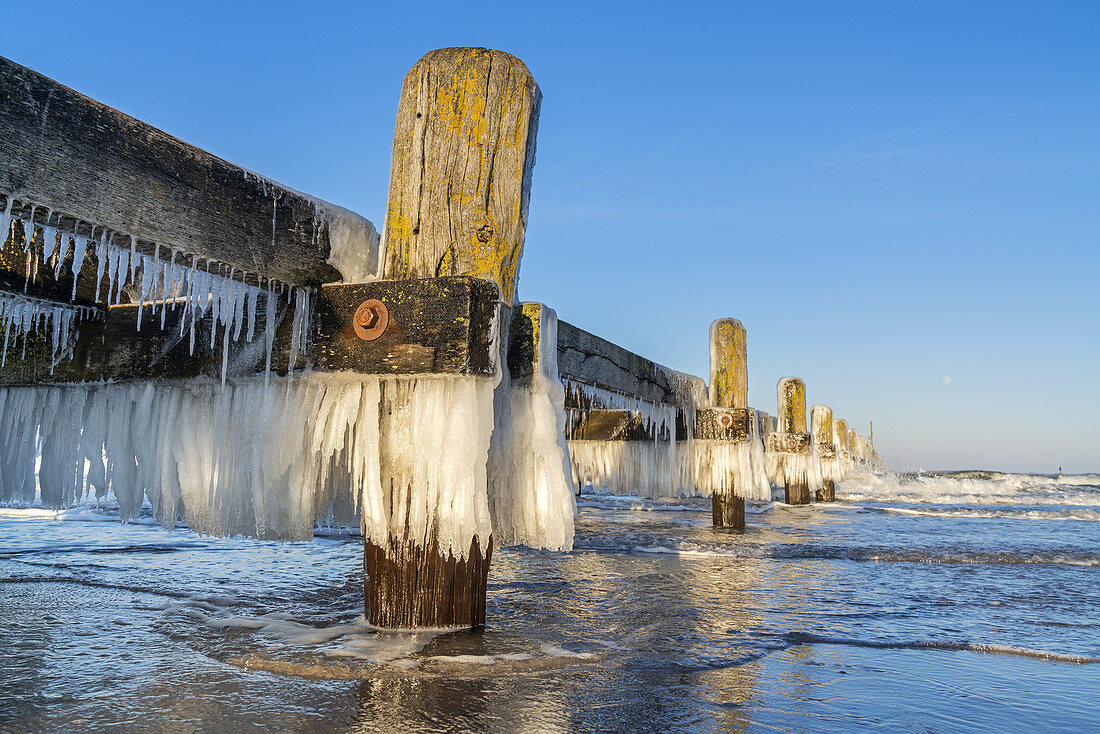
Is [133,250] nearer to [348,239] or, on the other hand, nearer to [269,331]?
[269,331]

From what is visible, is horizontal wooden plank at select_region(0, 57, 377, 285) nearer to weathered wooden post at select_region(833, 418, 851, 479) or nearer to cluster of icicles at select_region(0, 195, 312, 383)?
cluster of icicles at select_region(0, 195, 312, 383)

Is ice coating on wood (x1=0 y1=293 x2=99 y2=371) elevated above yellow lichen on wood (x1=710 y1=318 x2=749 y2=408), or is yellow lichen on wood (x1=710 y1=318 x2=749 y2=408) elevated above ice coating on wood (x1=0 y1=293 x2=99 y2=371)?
yellow lichen on wood (x1=710 y1=318 x2=749 y2=408)

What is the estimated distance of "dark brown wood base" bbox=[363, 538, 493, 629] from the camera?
3.02 meters

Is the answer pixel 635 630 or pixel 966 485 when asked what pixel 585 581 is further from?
pixel 966 485

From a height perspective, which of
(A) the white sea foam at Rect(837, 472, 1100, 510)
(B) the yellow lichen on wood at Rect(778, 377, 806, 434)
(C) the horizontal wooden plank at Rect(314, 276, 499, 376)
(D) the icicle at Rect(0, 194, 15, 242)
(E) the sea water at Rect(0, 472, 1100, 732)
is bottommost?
(E) the sea water at Rect(0, 472, 1100, 732)

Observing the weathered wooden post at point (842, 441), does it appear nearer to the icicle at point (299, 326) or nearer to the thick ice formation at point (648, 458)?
the thick ice formation at point (648, 458)

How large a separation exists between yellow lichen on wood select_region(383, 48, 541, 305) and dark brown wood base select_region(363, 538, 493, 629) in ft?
4.06

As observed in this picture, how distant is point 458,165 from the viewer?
11.0 feet

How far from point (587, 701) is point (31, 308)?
3.72 meters

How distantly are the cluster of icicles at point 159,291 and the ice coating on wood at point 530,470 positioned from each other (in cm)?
105

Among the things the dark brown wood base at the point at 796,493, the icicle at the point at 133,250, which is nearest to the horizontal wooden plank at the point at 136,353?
the icicle at the point at 133,250

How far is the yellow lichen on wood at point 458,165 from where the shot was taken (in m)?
3.33

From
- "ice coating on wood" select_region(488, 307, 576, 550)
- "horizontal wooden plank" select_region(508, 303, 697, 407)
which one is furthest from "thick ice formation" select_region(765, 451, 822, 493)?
"ice coating on wood" select_region(488, 307, 576, 550)

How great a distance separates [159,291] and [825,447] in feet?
65.5
